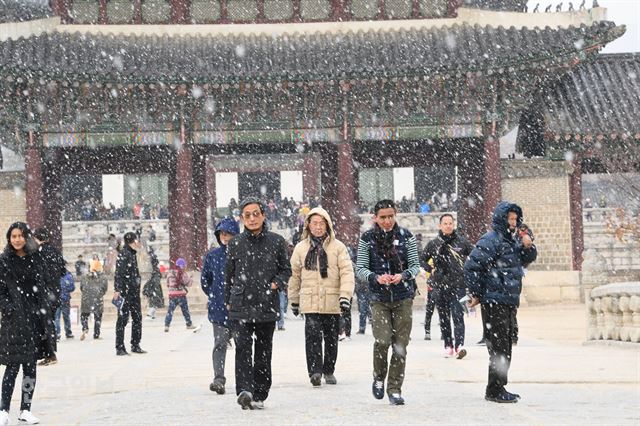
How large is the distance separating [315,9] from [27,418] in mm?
19711

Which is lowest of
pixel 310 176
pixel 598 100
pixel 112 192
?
pixel 112 192

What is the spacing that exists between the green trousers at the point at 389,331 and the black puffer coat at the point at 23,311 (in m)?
2.49

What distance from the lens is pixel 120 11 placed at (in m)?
26.6

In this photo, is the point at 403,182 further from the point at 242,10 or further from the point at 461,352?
the point at 461,352

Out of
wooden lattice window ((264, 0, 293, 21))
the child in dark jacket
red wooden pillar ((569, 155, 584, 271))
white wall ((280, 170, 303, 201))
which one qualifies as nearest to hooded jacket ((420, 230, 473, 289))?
the child in dark jacket

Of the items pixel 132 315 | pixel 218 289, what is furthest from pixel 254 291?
pixel 132 315

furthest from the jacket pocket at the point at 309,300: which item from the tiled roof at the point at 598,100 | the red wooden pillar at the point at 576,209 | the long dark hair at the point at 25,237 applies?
the red wooden pillar at the point at 576,209

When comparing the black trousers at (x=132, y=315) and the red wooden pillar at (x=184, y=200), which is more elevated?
the red wooden pillar at (x=184, y=200)

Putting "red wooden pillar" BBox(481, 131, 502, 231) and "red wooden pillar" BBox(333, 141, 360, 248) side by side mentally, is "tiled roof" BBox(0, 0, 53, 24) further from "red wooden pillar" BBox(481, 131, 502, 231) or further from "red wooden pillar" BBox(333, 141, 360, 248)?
"red wooden pillar" BBox(481, 131, 502, 231)

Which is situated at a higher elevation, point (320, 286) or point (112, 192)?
point (112, 192)

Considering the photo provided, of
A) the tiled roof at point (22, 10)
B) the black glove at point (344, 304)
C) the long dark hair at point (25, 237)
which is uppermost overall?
the tiled roof at point (22, 10)

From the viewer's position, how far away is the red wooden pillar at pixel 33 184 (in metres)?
25.4

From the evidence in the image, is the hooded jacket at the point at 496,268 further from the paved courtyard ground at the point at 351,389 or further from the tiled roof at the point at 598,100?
the tiled roof at the point at 598,100

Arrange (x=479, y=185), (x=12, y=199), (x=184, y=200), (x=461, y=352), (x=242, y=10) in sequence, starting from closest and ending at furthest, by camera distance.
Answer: (x=461, y=352) < (x=184, y=200) < (x=12, y=199) < (x=479, y=185) < (x=242, y=10)
